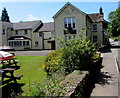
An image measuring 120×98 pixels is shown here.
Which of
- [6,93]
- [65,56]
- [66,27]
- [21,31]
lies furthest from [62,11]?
[6,93]

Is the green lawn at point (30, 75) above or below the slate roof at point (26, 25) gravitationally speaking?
below

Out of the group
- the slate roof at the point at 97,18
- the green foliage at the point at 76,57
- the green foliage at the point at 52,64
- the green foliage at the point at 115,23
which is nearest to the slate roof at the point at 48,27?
the slate roof at the point at 97,18

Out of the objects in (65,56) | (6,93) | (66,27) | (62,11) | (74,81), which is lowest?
(6,93)

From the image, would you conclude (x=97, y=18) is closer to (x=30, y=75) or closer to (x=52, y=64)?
(x=30, y=75)

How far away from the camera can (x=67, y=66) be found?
779 cm

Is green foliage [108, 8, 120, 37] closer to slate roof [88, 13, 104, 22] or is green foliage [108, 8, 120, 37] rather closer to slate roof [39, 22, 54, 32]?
slate roof [88, 13, 104, 22]

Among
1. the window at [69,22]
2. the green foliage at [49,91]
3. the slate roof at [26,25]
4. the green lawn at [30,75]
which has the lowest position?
the green lawn at [30,75]

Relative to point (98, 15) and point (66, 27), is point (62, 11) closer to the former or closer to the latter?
point (66, 27)

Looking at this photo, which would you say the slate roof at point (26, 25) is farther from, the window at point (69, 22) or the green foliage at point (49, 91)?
the green foliage at point (49, 91)

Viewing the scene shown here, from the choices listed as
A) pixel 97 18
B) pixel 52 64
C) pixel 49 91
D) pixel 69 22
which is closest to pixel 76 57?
pixel 52 64

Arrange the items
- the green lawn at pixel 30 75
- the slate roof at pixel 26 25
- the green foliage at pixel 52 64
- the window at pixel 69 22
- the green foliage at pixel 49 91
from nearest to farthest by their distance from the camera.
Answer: the green foliage at pixel 49 91
the green lawn at pixel 30 75
the green foliage at pixel 52 64
the window at pixel 69 22
the slate roof at pixel 26 25

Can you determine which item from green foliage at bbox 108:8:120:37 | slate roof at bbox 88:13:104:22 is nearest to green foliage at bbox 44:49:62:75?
slate roof at bbox 88:13:104:22

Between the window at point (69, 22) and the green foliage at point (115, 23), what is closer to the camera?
the window at point (69, 22)

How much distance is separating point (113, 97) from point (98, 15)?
104 feet
